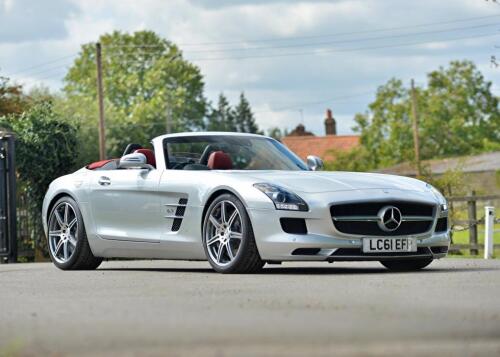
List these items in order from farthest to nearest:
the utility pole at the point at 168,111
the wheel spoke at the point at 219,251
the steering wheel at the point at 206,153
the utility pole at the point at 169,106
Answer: the utility pole at the point at 169,106 → the utility pole at the point at 168,111 → the steering wheel at the point at 206,153 → the wheel spoke at the point at 219,251

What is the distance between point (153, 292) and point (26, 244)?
549 inches

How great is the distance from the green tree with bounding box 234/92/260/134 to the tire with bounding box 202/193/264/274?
11891 cm

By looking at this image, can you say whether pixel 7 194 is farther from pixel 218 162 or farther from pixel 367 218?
pixel 367 218

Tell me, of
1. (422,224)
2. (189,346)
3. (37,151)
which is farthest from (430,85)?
(189,346)

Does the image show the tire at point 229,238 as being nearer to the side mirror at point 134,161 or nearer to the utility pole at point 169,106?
the side mirror at point 134,161

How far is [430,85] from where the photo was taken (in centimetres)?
10500

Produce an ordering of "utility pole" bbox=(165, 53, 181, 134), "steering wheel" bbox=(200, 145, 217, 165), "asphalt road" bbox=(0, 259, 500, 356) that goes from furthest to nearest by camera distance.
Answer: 1. "utility pole" bbox=(165, 53, 181, 134)
2. "steering wheel" bbox=(200, 145, 217, 165)
3. "asphalt road" bbox=(0, 259, 500, 356)

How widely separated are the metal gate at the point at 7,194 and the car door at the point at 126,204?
22.1 ft

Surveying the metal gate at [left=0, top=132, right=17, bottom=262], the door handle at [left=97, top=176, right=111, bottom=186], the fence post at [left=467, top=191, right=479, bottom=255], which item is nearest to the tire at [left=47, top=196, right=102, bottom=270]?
the door handle at [left=97, top=176, right=111, bottom=186]

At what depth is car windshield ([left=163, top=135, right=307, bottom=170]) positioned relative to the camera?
45.9 ft

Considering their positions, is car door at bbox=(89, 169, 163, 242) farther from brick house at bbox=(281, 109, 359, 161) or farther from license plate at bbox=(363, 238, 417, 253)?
brick house at bbox=(281, 109, 359, 161)

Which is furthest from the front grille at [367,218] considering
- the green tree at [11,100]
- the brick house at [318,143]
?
the brick house at [318,143]

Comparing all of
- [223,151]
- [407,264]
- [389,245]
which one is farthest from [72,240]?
[389,245]

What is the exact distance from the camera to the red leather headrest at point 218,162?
44.6 feet
